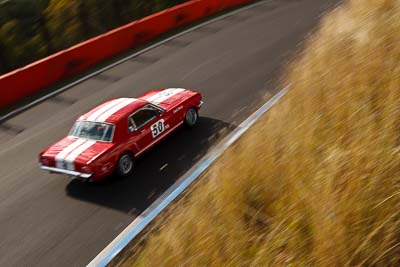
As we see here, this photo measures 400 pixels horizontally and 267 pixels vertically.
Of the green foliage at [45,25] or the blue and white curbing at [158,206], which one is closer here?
the blue and white curbing at [158,206]

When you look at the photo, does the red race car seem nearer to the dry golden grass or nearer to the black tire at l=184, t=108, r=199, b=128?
the black tire at l=184, t=108, r=199, b=128

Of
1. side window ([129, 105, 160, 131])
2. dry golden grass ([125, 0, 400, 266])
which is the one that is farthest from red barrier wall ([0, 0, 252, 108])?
dry golden grass ([125, 0, 400, 266])

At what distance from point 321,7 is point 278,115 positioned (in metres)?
14.1

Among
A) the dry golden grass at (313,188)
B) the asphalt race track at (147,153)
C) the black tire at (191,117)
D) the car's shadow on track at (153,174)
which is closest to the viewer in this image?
the dry golden grass at (313,188)

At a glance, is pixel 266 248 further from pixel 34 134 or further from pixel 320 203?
pixel 34 134

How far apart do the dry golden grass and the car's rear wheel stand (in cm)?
371

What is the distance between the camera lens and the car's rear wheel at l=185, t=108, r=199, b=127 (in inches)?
401

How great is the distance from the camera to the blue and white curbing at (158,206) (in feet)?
21.7

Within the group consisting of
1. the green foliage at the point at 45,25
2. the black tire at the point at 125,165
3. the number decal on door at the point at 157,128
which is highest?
the green foliage at the point at 45,25

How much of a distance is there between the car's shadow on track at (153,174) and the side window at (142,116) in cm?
74

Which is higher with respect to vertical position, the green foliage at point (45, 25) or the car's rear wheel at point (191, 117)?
the green foliage at point (45, 25)

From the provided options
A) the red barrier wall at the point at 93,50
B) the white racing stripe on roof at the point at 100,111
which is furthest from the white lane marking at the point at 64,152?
the red barrier wall at the point at 93,50

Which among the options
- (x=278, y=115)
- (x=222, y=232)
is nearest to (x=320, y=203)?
(x=222, y=232)

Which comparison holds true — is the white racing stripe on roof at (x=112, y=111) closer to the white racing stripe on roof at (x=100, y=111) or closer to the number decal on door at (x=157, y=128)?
the white racing stripe on roof at (x=100, y=111)
